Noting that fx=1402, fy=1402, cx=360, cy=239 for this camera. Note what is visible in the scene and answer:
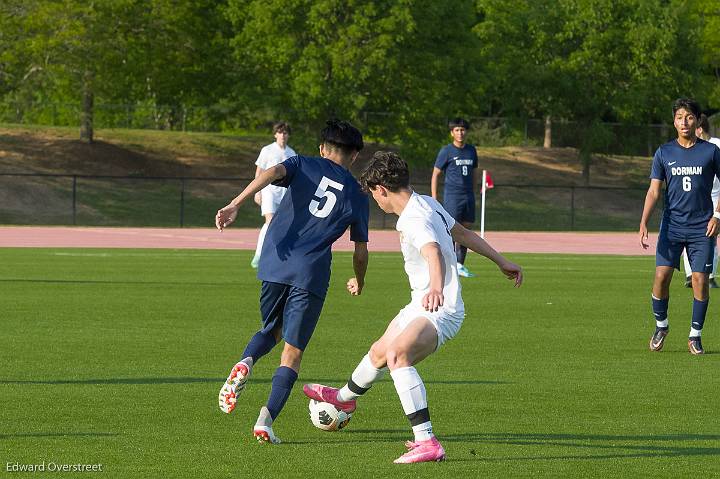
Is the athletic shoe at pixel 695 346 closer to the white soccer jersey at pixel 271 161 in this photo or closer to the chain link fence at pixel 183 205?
the white soccer jersey at pixel 271 161

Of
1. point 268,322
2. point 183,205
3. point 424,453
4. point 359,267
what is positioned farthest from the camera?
point 183,205

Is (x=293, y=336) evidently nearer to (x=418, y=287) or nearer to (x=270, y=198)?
(x=418, y=287)

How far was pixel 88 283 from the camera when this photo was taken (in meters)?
19.2

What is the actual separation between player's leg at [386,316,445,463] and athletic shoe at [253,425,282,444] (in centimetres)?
81

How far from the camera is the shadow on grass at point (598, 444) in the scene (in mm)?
7426

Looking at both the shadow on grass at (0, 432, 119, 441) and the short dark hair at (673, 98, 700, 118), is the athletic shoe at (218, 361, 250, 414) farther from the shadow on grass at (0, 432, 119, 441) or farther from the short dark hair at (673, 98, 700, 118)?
the short dark hair at (673, 98, 700, 118)

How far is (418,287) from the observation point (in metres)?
7.41

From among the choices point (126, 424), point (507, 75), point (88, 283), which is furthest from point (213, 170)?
point (126, 424)

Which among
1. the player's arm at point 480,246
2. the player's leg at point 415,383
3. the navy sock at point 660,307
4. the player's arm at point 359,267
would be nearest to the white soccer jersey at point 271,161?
the navy sock at point 660,307

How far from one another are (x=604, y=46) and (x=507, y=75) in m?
3.97

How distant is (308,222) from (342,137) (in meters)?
0.53

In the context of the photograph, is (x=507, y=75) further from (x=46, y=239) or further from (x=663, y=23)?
(x=46, y=239)

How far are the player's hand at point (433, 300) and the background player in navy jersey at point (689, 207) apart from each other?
5466 mm

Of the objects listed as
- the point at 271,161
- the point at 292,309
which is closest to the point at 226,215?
the point at 292,309
